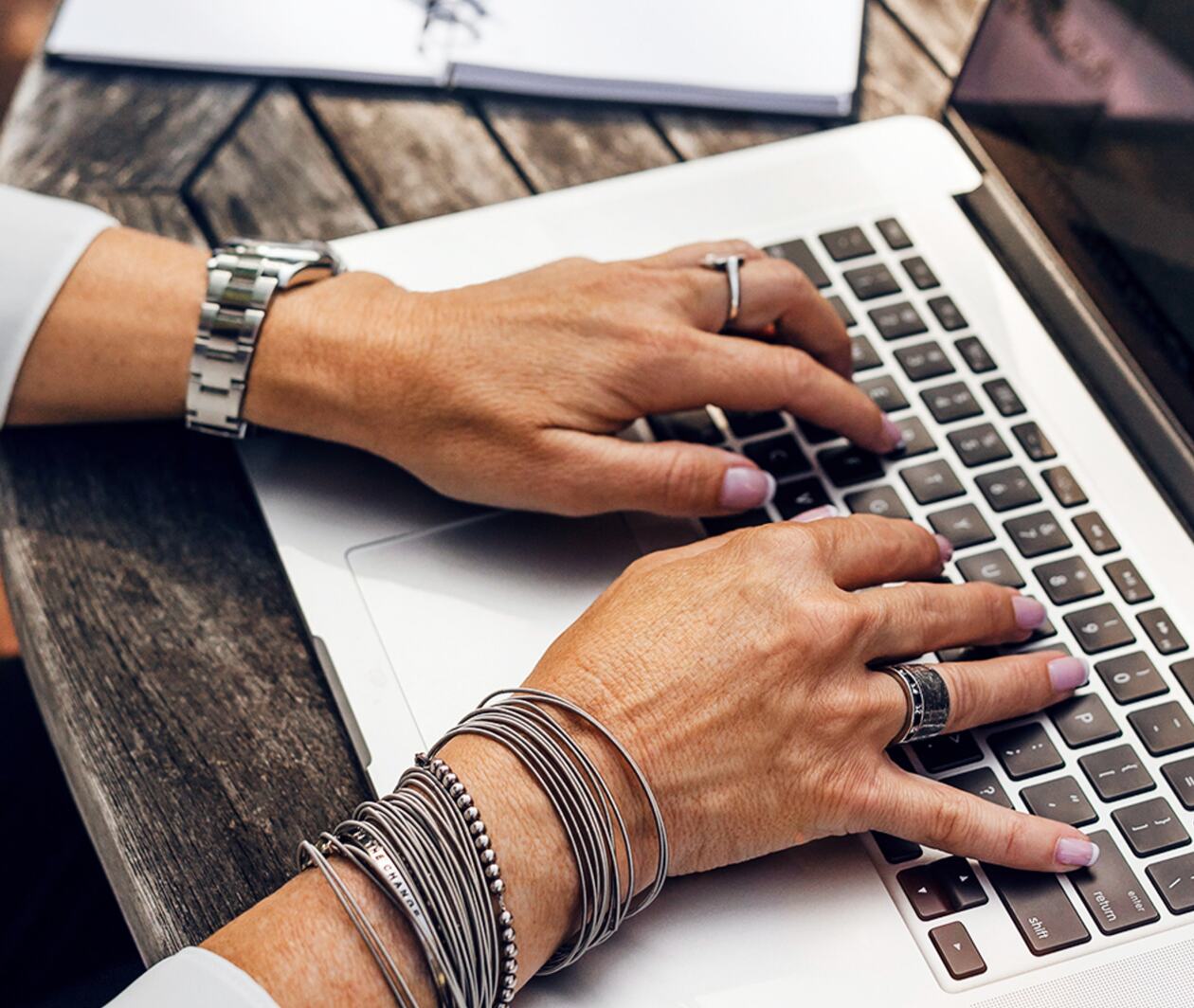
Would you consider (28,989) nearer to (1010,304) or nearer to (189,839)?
(189,839)

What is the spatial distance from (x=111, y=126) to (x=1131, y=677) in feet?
2.65

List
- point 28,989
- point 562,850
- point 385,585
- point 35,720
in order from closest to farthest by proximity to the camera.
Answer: point 562,850 < point 385,585 < point 28,989 < point 35,720

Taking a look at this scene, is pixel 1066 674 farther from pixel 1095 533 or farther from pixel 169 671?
pixel 169 671

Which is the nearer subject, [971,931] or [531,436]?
[971,931]

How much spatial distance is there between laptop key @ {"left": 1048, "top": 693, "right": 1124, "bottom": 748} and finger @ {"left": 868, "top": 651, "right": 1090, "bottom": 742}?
0.04ft

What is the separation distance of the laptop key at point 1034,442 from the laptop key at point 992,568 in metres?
0.08

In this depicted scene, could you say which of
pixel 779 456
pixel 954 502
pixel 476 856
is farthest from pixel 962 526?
pixel 476 856

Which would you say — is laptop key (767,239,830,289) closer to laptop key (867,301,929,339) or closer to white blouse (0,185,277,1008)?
laptop key (867,301,929,339)

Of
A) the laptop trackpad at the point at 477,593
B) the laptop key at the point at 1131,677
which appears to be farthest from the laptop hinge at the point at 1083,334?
the laptop trackpad at the point at 477,593

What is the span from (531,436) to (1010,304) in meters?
0.37

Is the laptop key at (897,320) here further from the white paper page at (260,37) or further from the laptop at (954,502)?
the white paper page at (260,37)

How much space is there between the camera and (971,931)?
0.61m

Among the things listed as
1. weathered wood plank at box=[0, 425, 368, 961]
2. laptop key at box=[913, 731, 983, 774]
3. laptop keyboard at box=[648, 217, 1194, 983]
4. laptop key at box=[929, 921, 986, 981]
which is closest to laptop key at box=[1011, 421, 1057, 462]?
laptop keyboard at box=[648, 217, 1194, 983]

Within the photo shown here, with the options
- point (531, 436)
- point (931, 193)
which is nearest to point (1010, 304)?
point (931, 193)
